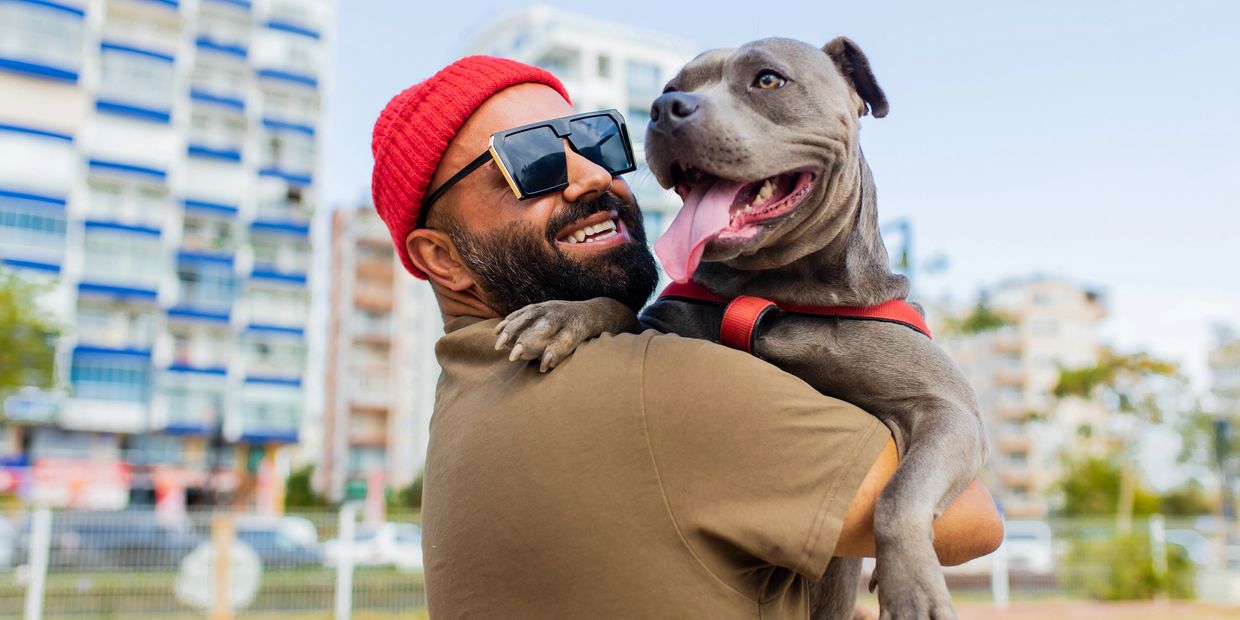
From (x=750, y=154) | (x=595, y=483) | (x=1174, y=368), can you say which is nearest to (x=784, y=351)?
(x=750, y=154)

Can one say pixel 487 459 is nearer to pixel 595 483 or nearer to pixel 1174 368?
pixel 595 483

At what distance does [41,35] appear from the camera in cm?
3522

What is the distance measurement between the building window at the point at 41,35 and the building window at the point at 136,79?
1.23 m

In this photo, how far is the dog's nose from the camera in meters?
2.29

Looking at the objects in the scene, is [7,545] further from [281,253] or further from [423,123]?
[281,253]

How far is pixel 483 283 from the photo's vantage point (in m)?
2.59

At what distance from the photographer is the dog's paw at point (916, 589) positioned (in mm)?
1851

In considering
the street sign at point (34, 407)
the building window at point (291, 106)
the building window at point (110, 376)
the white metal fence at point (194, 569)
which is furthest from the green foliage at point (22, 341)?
the building window at point (291, 106)

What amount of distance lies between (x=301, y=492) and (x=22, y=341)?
23222 mm

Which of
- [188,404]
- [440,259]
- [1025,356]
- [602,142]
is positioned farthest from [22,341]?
[1025,356]

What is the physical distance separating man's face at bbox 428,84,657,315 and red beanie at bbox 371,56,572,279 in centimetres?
4

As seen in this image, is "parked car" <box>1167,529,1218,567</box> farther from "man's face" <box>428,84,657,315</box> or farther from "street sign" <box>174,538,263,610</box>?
"man's face" <box>428,84,657,315</box>

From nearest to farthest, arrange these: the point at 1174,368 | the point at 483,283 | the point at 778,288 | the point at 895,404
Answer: the point at 895,404 < the point at 778,288 < the point at 483,283 < the point at 1174,368

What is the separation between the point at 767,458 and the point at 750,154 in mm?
757
